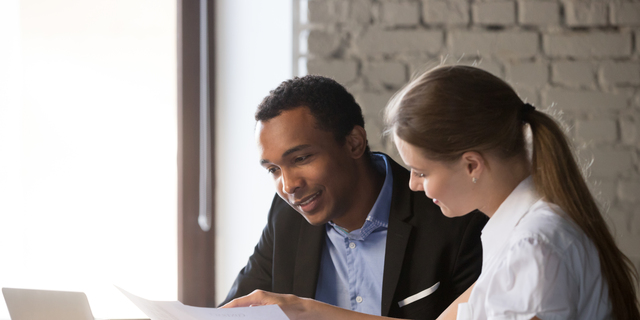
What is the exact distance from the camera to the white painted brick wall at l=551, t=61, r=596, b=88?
165cm

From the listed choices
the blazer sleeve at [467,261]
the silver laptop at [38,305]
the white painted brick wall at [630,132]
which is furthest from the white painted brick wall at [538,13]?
the silver laptop at [38,305]

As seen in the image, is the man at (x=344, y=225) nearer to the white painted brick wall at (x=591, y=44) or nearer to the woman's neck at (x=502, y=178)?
the woman's neck at (x=502, y=178)

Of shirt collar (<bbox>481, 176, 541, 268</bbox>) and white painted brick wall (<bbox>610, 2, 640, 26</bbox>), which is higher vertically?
white painted brick wall (<bbox>610, 2, 640, 26</bbox>)

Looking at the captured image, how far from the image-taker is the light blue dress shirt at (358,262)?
1.27 meters

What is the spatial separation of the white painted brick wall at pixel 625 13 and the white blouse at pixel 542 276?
110 cm

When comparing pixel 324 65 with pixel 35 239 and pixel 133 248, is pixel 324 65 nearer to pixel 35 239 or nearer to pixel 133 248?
pixel 133 248

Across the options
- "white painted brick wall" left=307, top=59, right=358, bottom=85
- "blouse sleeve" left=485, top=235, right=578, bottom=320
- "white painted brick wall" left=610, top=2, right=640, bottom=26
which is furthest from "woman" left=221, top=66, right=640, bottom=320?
"white painted brick wall" left=610, top=2, right=640, bottom=26

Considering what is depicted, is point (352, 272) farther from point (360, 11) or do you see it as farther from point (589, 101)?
point (589, 101)

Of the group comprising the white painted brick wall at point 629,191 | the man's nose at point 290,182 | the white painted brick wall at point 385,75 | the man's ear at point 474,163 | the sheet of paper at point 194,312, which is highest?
the white painted brick wall at point 385,75

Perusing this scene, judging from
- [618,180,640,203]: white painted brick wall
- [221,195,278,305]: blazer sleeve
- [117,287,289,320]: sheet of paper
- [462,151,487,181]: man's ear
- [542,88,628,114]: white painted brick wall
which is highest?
[542,88,628,114]: white painted brick wall

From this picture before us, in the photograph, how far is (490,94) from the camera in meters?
0.88

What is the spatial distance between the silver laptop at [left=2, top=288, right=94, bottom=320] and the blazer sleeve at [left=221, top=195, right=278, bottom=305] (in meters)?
0.49

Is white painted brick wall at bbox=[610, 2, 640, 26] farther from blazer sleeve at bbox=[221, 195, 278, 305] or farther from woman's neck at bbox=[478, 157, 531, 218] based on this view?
blazer sleeve at bbox=[221, 195, 278, 305]

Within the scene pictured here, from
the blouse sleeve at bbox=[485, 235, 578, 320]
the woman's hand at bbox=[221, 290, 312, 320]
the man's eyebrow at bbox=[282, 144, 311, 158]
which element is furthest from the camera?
the man's eyebrow at bbox=[282, 144, 311, 158]
